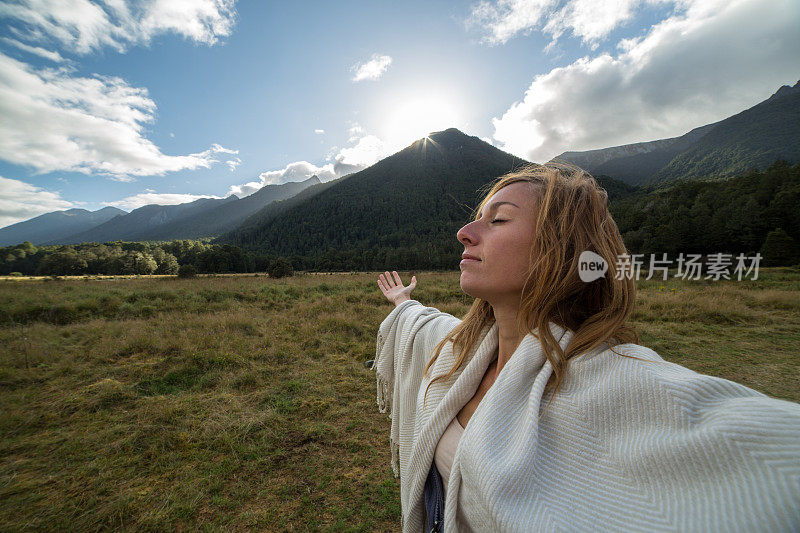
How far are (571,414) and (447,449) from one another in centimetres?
56

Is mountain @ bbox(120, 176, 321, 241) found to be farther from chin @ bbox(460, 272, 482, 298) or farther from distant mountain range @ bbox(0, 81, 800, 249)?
chin @ bbox(460, 272, 482, 298)

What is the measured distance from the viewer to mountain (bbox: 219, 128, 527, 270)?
245 feet

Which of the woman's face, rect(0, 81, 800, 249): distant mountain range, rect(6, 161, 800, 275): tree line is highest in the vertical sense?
rect(0, 81, 800, 249): distant mountain range

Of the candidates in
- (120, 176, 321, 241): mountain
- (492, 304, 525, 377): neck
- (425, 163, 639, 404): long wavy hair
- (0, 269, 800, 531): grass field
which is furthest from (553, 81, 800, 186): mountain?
(120, 176, 321, 241): mountain

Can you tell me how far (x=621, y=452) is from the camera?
0.77 m

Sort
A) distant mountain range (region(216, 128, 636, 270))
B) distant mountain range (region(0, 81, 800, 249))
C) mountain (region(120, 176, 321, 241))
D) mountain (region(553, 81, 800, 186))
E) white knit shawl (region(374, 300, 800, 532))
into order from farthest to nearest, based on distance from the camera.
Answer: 1. mountain (region(120, 176, 321, 241))
2. distant mountain range (region(216, 128, 636, 270))
3. mountain (region(553, 81, 800, 186))
4. distant mountain range (region(0, 81, 800, 249))
5. white knit shawl (region(374, 300, 800, 532))

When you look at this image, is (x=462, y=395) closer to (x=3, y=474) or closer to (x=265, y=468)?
(x=265, y=468)

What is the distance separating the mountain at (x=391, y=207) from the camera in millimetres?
74562

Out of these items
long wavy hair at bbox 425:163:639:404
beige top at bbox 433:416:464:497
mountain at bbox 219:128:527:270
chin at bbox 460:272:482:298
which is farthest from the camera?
mountain at bbox 219:128:527:270

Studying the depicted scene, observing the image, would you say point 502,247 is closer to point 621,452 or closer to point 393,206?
point 621,452

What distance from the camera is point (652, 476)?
71 cm

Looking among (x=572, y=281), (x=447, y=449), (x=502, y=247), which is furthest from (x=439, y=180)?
(x=447, y=449)

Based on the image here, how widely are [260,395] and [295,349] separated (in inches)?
71.4

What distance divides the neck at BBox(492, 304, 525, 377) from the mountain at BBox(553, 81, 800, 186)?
182 feet
